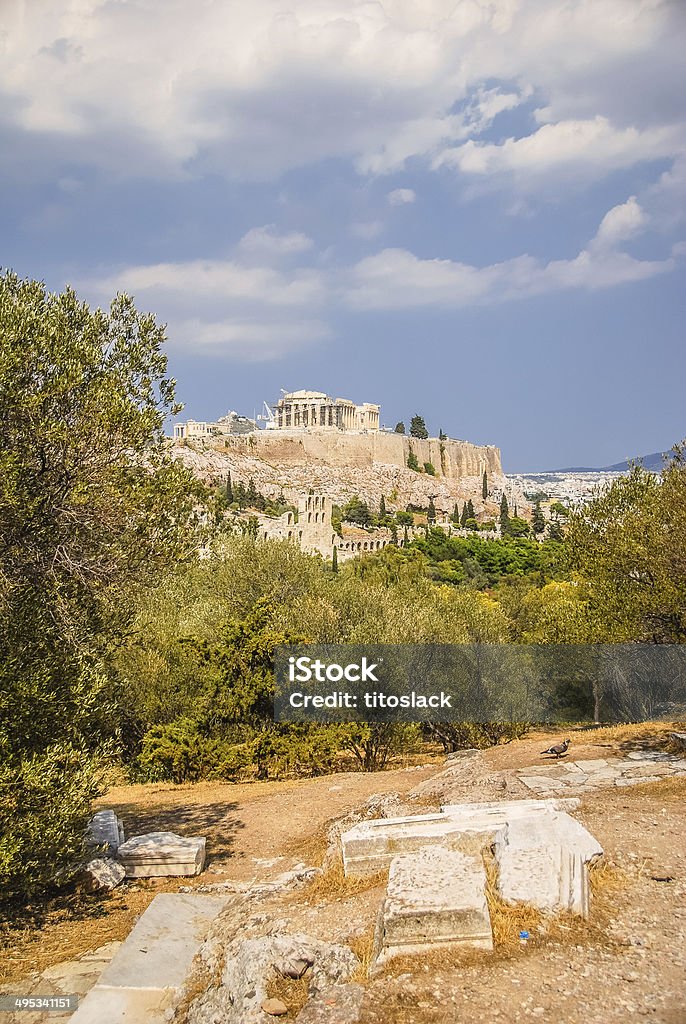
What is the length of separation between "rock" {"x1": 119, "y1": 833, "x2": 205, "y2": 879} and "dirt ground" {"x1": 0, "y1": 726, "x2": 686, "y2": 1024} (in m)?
0.21

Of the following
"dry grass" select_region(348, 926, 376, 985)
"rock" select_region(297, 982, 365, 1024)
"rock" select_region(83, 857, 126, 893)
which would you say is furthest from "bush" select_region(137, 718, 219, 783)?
"rock" select_region(297, 982, 365, 1024)

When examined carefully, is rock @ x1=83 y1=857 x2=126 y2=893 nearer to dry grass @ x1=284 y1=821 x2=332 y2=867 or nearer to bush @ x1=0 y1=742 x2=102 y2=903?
bush @ x1=0 y1=742 x2=102 y2=903

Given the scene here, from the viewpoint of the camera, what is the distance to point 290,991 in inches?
221

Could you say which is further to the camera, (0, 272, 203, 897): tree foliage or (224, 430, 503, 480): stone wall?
(224, 430, 503, 480): stone wall

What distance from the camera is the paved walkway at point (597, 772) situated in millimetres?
11617

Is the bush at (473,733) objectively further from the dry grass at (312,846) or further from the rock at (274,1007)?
the rock at (274,1007)

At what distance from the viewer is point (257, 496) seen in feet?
321

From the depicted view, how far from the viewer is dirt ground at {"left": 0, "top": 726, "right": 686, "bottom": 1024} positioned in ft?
16.4

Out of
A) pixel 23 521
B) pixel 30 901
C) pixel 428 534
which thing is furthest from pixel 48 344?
pixel 428 534

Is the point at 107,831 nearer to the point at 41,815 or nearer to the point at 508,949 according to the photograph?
the point at 41,815

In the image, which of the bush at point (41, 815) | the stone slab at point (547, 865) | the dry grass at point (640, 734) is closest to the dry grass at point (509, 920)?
the stone slab at point (547, 865)

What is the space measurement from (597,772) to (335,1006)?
858 cm

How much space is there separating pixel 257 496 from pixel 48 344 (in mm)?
89524

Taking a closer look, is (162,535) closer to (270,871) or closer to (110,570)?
(110,570)
